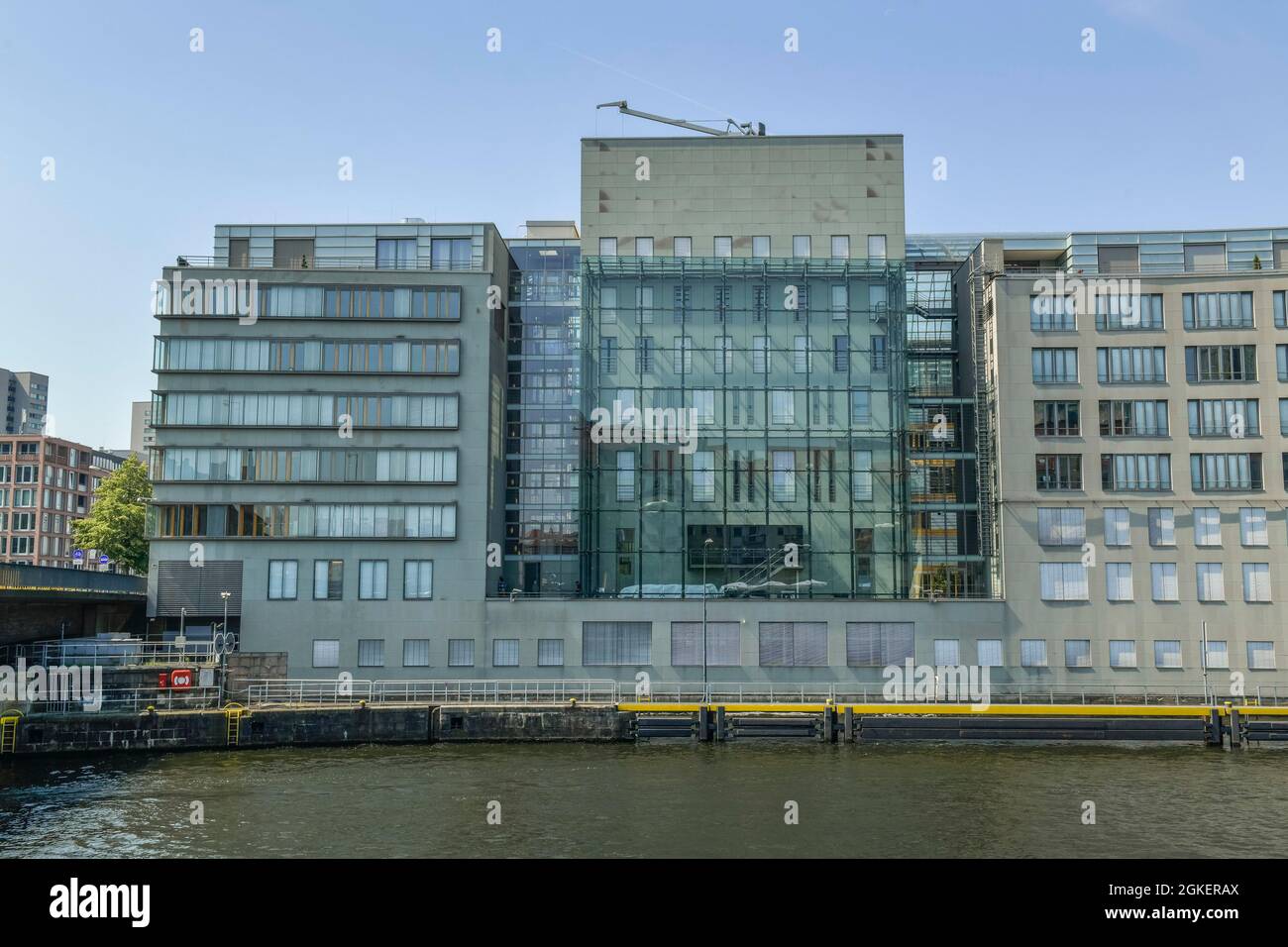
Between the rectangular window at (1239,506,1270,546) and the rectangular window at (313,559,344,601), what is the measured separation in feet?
Answer: 192

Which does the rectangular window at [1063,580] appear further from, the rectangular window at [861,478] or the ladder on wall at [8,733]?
the ladder on wall at [8,733]

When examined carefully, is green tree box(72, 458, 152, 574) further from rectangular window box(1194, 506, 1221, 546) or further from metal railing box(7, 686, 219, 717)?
rectangular window box(1194, 506, 1221, 546)

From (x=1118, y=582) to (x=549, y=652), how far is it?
37.1m

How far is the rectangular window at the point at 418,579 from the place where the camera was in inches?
2771

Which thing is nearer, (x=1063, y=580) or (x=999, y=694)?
(x=999, y=694)

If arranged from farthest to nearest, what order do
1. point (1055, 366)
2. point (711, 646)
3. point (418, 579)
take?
point (1055, 366)
point (418, 579)
point (711, 646)

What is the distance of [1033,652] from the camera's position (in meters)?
69.9

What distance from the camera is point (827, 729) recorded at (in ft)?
197

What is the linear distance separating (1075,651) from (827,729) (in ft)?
67.4

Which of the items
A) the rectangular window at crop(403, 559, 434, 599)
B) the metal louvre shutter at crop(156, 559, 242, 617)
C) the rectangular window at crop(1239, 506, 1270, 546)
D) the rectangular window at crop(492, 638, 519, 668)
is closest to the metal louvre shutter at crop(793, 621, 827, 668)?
the rectangular window at crop(492, 638, 519, 668)

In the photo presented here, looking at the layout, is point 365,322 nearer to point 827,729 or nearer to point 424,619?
point 424,619

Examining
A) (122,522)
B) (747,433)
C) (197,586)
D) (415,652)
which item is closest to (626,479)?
(747,433)

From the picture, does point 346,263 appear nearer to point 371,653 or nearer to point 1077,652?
point 371,653
